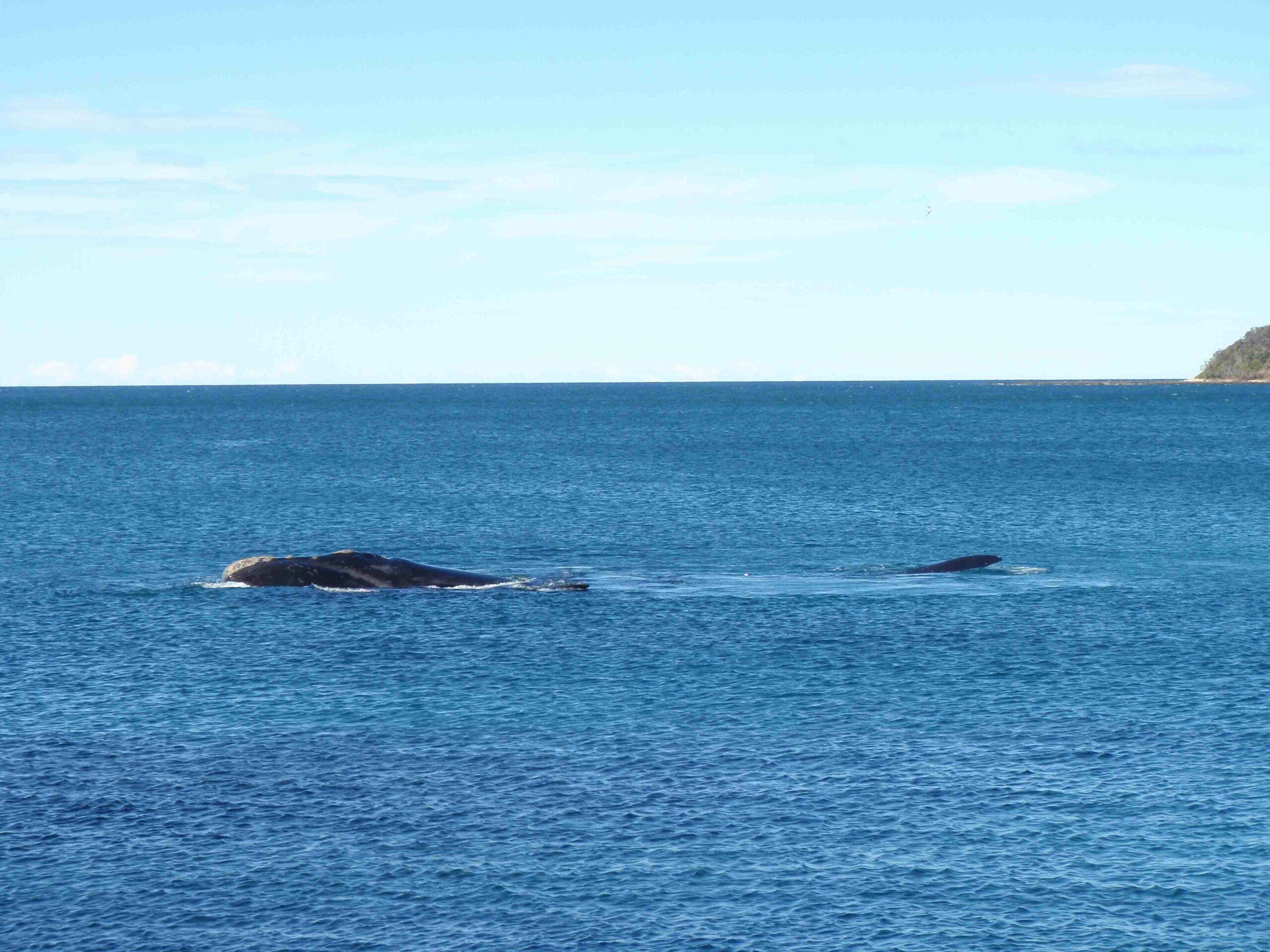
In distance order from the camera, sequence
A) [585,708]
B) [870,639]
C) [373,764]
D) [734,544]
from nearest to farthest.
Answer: [373,764]
[585,708]
[870,639]
[734,544]

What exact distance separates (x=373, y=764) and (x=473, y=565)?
39.8 m

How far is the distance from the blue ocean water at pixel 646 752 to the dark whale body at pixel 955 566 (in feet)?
3.91

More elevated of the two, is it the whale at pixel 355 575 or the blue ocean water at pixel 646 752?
the whale at pixel 355 575

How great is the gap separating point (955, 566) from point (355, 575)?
30855mm

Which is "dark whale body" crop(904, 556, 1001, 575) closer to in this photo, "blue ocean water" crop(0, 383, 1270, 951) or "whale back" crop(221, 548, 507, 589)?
"blue ocean water" crop(0, 383, 1270, 951)

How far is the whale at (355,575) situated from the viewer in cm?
7269

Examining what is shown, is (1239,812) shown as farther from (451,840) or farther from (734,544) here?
(734,544)

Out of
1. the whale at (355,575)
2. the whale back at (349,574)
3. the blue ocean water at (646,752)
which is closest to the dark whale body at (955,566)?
the blue ocean water at (646,752)

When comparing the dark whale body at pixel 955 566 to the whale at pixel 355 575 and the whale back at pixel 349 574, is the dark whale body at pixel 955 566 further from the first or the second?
the whale back at pixel 349 574

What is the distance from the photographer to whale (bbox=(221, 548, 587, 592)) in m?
→ 72.7

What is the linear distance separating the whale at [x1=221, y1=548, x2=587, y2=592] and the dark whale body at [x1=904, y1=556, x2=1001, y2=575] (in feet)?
57.8

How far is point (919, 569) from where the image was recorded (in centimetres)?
7762

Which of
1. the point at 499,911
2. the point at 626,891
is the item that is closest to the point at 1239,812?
the point at 626,891

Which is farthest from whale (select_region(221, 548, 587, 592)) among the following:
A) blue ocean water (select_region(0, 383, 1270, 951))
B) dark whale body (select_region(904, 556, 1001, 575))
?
dark whale body (select_region(904, 556, 1001, 575))
